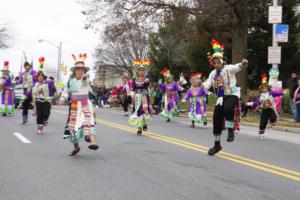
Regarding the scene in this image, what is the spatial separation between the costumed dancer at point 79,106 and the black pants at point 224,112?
7.49 feet

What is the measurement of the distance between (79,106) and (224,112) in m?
2.67

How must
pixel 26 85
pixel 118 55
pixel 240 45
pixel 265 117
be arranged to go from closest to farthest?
pixel 265 117, pixel 26 85, pixel 240 45, pixel 118 55

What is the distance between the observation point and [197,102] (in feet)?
58.9

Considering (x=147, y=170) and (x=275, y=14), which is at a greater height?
(x=275, y=14)

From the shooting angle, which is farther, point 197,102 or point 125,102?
point 125,102

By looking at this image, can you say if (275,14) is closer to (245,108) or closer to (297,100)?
(297,100)

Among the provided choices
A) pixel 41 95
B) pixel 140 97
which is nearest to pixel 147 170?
pixel 140 97

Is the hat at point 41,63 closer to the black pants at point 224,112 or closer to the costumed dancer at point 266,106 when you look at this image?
the costumed dancer at point 266,106

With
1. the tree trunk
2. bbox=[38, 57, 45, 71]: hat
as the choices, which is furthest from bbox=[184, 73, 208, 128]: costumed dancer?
the tree trunk

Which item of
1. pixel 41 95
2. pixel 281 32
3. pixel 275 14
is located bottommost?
pixel 41 95

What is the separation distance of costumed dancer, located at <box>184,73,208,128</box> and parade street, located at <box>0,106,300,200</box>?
4.95 m

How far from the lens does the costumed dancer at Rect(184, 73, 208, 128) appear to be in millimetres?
17766

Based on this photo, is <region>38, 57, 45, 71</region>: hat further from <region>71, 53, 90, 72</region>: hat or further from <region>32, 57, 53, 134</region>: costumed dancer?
<region>71, 53, 90, 72</region>: hat

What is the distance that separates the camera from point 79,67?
977 cm
